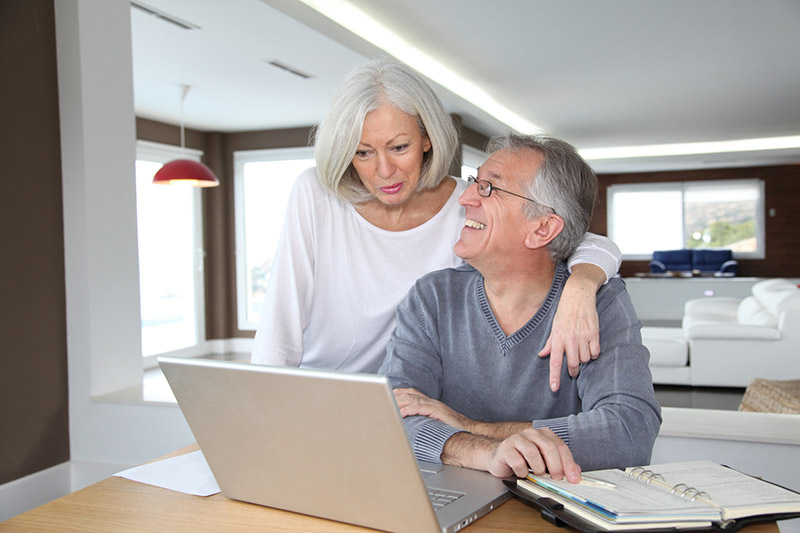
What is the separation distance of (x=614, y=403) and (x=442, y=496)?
0.41m

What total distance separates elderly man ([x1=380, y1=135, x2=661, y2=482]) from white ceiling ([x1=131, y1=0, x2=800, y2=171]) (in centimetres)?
216

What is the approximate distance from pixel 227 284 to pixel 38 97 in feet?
21.7

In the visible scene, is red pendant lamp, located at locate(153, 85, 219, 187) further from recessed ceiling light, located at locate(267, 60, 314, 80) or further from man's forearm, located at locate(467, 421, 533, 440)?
man's forearm, located at locate(467, 421, 533, 440)

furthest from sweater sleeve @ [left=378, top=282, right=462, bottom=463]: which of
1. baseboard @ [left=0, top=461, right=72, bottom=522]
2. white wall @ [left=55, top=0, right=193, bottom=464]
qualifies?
baseboard @ [left=0, top=461, right=72, bottom=522]

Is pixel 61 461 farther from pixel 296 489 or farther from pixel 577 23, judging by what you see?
pixel 577 23

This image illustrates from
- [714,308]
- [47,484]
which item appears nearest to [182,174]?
[47,484]

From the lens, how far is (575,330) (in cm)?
136

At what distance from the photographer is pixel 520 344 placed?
1.48 meters

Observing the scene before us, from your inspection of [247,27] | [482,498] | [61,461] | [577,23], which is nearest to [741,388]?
[577,23]

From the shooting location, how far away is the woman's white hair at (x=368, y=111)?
1.68 metres

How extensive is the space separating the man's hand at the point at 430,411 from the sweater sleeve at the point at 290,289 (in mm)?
487

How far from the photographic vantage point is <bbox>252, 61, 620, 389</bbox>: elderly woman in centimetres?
170

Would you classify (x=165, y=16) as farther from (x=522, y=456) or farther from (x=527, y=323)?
(x=522, y=456)

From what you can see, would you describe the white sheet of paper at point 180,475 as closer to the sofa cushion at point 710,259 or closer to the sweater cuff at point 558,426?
the sweater cuff at point 558,426
